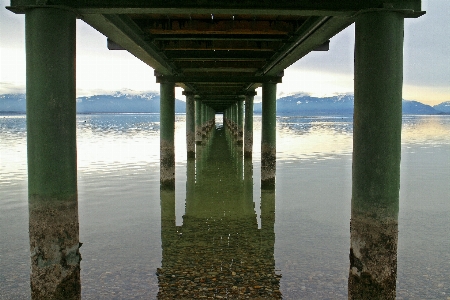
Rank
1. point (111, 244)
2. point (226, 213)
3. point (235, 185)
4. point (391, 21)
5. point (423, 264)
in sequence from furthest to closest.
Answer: point (235, 185) < point (226, 213) < point (111, 244) < point (423, 264) < point (391, 21)

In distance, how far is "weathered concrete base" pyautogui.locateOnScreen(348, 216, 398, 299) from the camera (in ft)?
16.4

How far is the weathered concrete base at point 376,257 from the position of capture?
16.4ft

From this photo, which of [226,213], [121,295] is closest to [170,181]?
[226,213]

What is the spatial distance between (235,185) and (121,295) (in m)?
9.69

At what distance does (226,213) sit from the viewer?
10984 millimetres

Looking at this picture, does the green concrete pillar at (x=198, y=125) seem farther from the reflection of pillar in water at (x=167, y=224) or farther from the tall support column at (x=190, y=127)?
the reflection of pillar in water at (x=167, y=224)

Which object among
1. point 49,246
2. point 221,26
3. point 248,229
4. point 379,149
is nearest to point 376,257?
point 379,149

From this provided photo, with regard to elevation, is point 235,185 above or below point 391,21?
below

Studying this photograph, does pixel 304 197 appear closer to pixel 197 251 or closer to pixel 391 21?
pixel 197 251

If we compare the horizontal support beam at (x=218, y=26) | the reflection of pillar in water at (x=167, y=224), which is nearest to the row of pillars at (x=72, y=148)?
the reflection of pillar in water at (x=167, y=224)

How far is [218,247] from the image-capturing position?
8.05 metres

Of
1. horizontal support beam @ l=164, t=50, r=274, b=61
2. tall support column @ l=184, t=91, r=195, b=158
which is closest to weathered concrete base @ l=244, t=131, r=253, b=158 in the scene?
tall support column @ l=184, t=91, r=195, b=158

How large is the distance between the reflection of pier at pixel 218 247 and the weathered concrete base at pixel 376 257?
53.1 inches

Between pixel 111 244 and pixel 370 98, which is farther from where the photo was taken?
pixel 111 244
